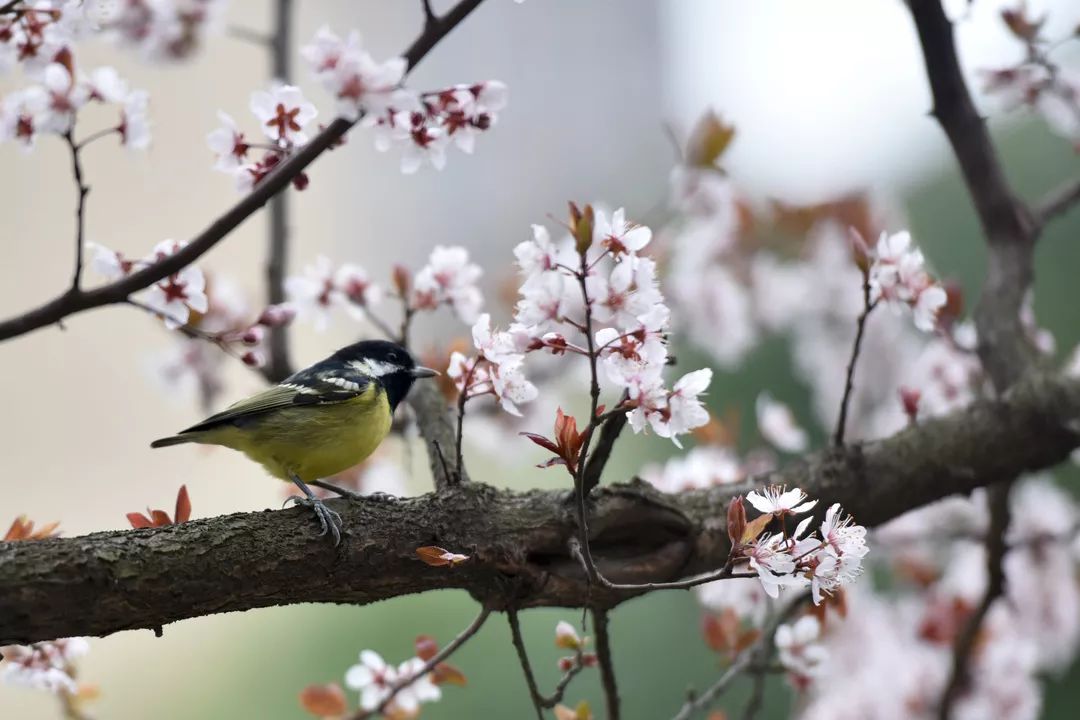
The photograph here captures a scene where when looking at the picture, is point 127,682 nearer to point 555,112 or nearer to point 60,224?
point 60,224

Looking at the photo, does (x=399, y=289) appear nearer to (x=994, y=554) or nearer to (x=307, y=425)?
(x=307, y=425)

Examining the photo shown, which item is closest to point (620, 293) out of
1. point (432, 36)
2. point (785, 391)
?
point (432, 36)

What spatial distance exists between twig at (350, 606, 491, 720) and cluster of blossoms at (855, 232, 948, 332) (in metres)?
0.77

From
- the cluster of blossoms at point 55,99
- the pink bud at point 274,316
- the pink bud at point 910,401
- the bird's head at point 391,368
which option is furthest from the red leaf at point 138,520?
the pink bud at point 910,401

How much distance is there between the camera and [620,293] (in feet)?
4.02

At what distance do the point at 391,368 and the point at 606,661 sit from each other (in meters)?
0.83

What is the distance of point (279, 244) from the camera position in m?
2.46

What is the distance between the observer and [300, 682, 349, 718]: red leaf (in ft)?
5.62

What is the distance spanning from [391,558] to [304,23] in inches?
289

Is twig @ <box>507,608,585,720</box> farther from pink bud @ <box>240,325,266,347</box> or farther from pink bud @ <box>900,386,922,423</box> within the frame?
pink bud @ <box>900,386,922,423</box>

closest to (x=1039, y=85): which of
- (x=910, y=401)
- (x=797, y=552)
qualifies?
(x=910, y=401)

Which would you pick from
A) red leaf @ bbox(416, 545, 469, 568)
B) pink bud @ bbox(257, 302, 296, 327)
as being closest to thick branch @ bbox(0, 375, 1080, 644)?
red leaf @ bbox(416, 545, 469, 568)

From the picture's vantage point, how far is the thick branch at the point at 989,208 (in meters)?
2.00

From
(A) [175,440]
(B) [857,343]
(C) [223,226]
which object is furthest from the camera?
(A) [175,440]
